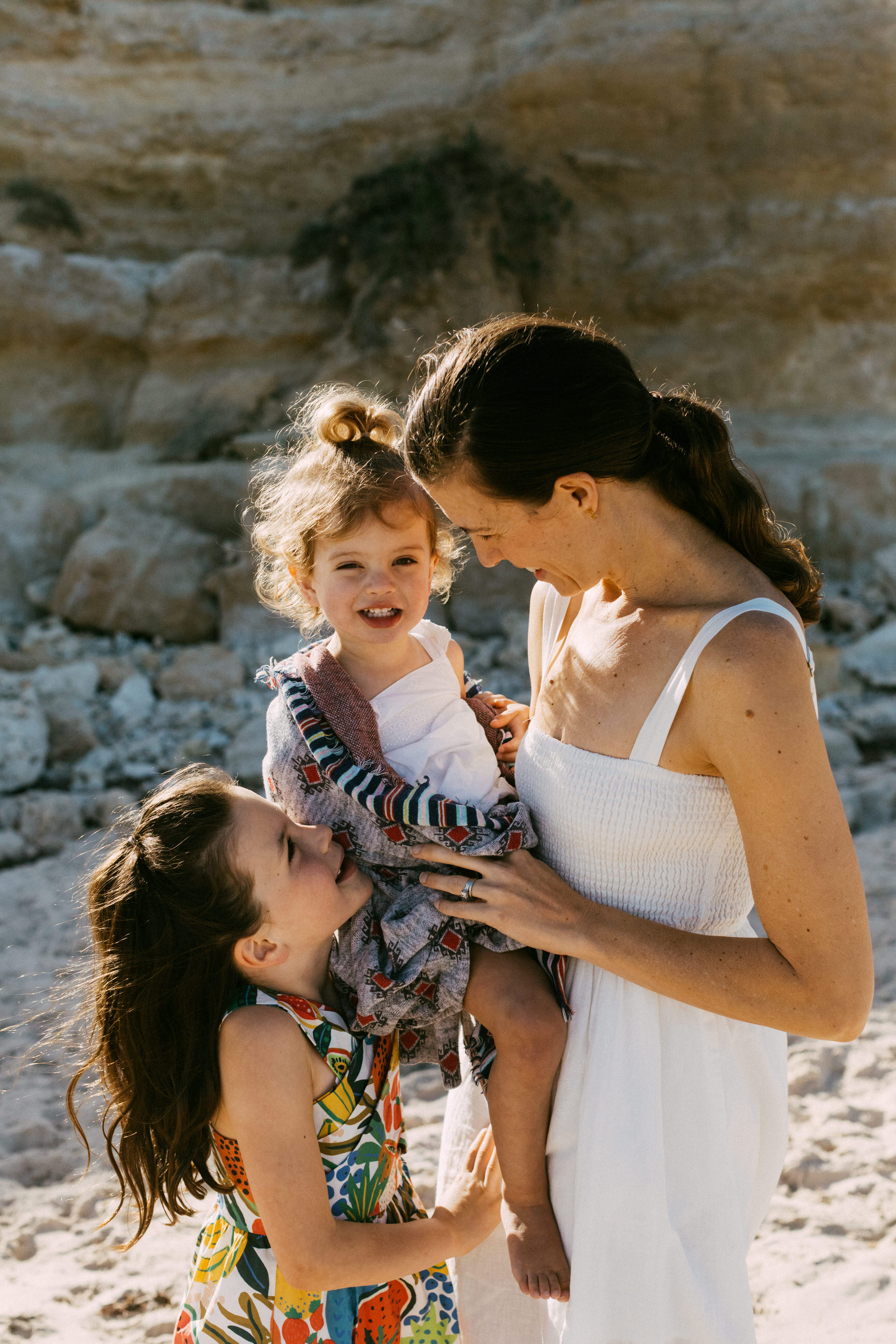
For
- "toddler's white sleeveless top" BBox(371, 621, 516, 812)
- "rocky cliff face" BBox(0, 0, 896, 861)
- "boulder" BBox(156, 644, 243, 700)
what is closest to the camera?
"toddler's white sleeveless top" BBox(371, 621, 516, 812)

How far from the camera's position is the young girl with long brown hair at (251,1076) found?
1.44 meters

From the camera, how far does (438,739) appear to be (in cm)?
184

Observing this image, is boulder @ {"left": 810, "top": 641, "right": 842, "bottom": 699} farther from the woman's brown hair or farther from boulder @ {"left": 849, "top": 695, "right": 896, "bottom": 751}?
the woman's brown hair

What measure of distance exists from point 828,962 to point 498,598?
23.2ft

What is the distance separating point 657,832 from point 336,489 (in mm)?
847

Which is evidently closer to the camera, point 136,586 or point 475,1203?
point 475,1203

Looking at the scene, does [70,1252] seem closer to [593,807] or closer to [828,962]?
[593,807]

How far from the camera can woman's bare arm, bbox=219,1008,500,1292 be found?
4.65 feet

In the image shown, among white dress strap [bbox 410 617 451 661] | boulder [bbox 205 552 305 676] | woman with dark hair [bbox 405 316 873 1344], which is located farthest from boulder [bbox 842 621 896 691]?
woman with dark hair [bbox 405 316 873 1344]

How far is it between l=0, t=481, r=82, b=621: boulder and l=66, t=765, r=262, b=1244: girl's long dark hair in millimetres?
7846

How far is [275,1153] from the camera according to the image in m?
1.41

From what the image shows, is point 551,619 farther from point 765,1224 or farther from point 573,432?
point 765,1224

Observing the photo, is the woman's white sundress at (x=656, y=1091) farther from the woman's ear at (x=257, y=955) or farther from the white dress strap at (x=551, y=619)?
the woman's ear at (x=257, y=955)

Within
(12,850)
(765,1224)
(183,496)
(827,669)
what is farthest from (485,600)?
(765,1224)
